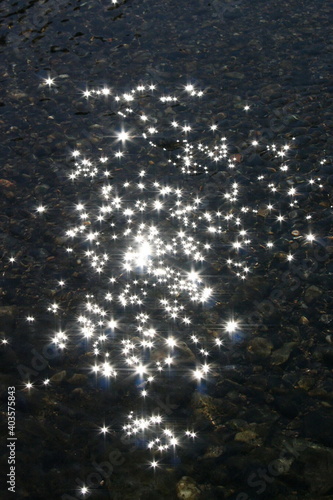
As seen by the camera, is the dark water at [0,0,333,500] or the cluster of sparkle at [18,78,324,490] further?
the cluster of sparkle at [18,78,324,490]

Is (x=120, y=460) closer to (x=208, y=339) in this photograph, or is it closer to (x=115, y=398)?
(x=115, y=398)

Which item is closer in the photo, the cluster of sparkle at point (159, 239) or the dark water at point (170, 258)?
the dark water at point (170, 258)

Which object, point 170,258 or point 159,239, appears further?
point 159,239

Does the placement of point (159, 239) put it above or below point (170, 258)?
above
